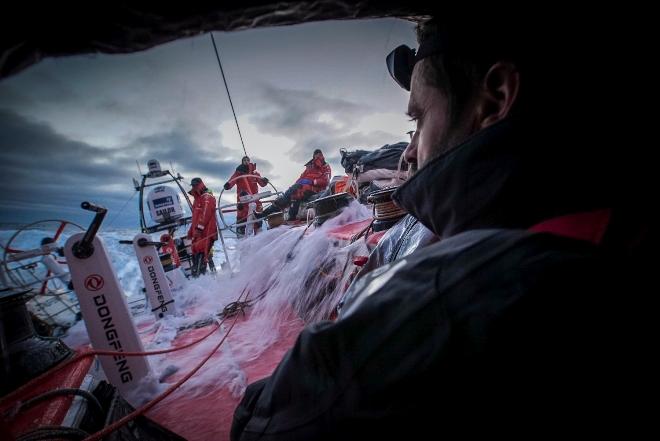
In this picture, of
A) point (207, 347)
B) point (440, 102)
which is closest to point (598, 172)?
point (440, 102)

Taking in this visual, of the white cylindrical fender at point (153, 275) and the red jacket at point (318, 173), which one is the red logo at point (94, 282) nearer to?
the white cylindrical fender at point (153, 275)

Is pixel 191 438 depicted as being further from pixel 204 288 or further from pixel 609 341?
pixel 204 288

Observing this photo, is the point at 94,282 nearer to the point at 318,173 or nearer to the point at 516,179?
the point at 516,179

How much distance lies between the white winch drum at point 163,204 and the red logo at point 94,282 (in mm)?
6651

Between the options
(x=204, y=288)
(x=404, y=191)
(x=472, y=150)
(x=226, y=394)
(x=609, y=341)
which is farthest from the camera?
(x=204, y=288)

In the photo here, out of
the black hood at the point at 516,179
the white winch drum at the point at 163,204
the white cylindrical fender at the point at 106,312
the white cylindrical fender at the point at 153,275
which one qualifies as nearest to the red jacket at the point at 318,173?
the white winch drum at the point at 163,204

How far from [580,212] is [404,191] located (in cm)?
47

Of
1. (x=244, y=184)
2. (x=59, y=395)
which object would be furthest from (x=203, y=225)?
(x=59, y=395)

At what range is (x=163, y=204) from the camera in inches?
323

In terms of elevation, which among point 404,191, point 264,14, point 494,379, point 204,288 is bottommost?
point 204,288

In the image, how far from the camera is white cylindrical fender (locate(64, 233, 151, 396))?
7.25 ft

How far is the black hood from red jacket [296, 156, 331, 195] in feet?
26.2

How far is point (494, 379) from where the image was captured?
424mm

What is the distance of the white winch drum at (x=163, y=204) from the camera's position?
8.12m
